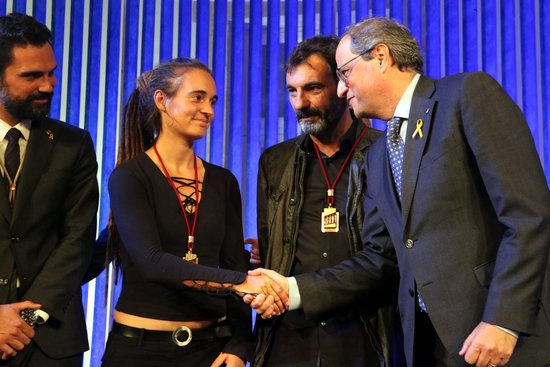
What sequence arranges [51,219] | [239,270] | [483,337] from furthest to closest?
[239,270], [51,219], [483,337]

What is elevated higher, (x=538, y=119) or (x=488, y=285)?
(x=538, y=119)

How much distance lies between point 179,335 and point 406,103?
1.09 m

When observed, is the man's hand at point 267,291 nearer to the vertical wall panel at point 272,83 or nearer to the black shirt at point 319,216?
the black shirt at point 319,216

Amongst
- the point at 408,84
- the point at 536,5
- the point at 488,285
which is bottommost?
the point at 488,285

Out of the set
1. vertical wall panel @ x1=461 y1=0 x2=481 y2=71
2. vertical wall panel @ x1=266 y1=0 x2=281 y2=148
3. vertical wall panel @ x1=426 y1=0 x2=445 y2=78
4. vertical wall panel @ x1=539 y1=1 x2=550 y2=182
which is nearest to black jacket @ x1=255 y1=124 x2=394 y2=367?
vertical wall panel @ x1=266 y1=0 x2=281 y2=148

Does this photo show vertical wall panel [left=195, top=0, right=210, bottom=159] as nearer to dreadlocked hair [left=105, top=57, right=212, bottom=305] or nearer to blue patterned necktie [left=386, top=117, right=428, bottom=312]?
dreadlocked hair [left=105, top=57, right=212, bottom=305]

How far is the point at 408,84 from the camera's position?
2.03 m

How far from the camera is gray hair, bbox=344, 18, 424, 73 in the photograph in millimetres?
2039

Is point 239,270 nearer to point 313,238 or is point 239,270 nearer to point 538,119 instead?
point 313,238

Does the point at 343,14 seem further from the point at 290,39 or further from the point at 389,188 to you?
the point at 389,188

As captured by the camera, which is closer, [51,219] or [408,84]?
[408,84]

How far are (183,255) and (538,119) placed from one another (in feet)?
7.79

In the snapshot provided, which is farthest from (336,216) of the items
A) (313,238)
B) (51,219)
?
(51,219)

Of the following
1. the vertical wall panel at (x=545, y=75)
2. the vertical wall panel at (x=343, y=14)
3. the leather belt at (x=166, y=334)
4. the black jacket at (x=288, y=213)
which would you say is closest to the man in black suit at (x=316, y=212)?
the black jacket at (x=288, y=213)
